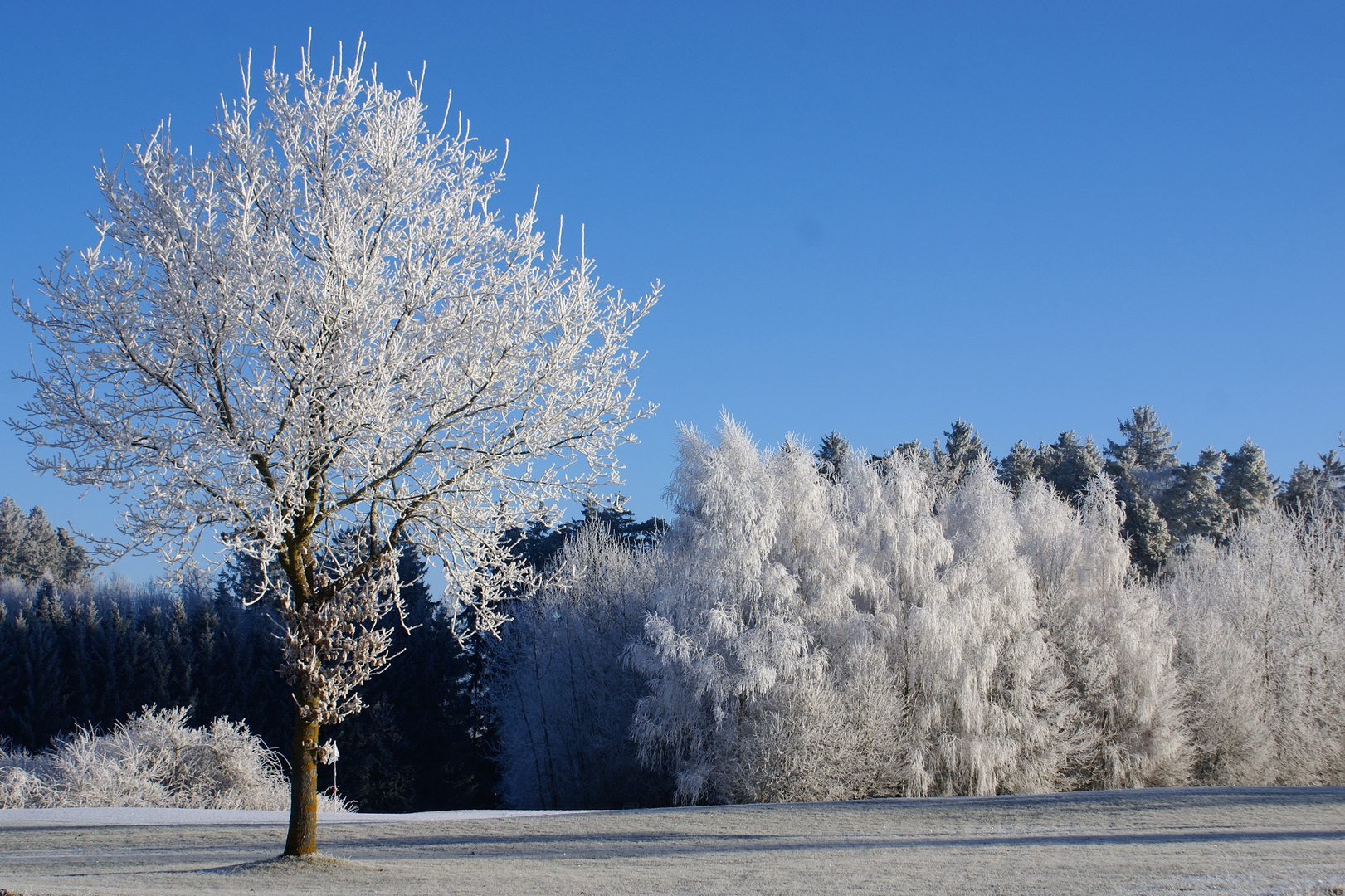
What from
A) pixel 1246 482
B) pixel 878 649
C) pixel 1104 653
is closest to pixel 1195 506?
pixel 1246 482

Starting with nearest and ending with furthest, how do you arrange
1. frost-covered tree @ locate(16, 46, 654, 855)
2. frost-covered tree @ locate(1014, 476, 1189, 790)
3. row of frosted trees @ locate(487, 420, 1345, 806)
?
frost-covered tree @ locate(16, 46, 654, 855), row of frosted trees @ locate(487, 420, 1345, 806), frost-covered tree @ locate(1014, 476, 1189, 790)

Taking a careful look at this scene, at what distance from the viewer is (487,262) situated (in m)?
10.9

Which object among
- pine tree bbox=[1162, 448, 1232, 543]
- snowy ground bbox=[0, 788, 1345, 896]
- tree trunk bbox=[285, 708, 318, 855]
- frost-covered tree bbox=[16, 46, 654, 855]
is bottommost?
snowy ground bbox=[0, 788, 1345, 896]

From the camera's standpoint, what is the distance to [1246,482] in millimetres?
46156

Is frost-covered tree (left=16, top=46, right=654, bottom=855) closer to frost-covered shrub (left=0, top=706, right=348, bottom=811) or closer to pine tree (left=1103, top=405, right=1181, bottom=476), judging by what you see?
frost-covered shrub (left=0, top=706, right=348, bottom=811)

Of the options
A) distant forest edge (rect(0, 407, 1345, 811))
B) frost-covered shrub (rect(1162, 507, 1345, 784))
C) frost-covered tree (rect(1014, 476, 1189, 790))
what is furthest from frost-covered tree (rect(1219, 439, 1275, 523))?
frost-covered tree (rect(1014, 476, 1189, 790))

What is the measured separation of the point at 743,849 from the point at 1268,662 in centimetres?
2255

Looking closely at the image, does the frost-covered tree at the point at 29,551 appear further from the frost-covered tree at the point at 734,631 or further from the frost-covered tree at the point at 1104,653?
the frost-covered tree at the point at 1104,653

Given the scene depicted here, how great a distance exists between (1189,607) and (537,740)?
21.3m

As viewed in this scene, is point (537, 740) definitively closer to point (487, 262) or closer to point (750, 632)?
point (750, 632)

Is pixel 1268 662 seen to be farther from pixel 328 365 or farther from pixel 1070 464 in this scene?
pixel 328 365

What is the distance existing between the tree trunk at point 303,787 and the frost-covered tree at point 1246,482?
148 feet

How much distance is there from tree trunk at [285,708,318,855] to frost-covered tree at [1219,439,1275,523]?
45.0 m

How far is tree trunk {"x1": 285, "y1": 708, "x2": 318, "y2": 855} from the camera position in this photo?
33.1 feet
